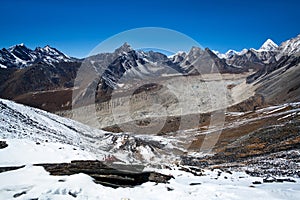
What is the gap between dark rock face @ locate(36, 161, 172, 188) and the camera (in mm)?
16453

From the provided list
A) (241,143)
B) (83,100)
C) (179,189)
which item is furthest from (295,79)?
(179,189)

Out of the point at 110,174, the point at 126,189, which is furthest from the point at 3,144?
the point at 126,189

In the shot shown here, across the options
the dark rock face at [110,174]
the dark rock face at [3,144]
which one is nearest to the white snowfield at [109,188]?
the dark rock face at [110,174]

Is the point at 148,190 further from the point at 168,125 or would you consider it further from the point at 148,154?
the point at 168,125

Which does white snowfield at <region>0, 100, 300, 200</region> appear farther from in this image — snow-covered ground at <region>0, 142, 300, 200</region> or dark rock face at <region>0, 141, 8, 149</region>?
dark rock face at <region>0, 141, 8, 149</region>

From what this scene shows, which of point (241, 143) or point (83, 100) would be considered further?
point (83, 100)

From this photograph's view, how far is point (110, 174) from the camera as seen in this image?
56.8 ft

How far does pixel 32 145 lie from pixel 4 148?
97.1 inches

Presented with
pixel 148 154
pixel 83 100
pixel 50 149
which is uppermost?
pixel 83 100

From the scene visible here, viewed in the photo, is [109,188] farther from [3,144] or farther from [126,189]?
[3,144]

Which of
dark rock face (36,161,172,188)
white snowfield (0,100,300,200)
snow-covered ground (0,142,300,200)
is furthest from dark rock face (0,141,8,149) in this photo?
dark rock face (36,161,172,188)

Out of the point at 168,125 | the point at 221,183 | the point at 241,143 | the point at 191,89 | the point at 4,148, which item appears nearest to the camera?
the point at 221,183

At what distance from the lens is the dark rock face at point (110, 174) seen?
16453 millimetres

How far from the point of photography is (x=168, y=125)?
11050 centimetres
